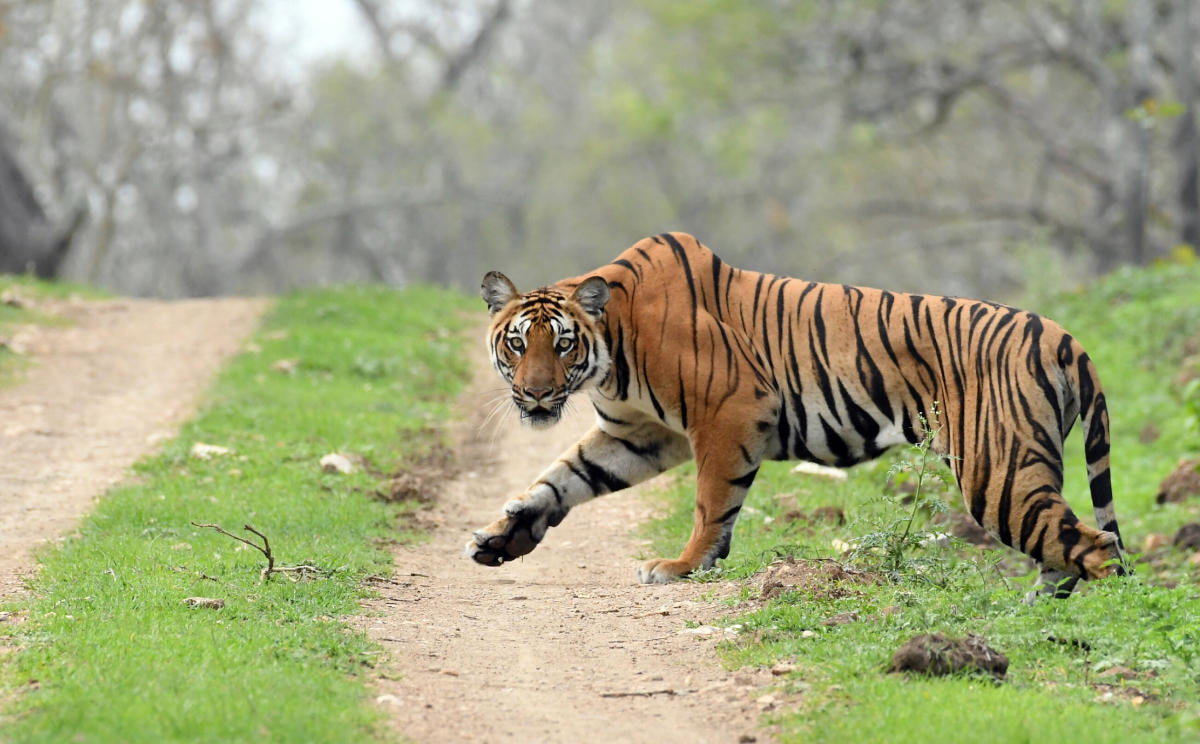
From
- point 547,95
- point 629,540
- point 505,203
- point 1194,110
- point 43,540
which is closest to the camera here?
point 43,540

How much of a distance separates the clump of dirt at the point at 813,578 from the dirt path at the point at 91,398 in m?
3.55

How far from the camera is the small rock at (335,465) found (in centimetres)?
954

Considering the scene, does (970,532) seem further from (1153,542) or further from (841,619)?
(841,619)

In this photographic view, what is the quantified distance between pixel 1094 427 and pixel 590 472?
2.55m

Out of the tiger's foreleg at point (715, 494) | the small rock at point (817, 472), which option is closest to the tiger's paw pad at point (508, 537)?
the tiger's foreleg at point (715, 494)

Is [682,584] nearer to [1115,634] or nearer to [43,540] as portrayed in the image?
[1115,634]

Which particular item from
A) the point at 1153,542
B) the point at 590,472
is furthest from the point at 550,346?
the point at 1153,542

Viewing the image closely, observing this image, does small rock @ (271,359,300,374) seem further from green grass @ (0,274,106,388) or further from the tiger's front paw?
the tiger's front paw

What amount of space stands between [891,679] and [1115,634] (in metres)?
1.07

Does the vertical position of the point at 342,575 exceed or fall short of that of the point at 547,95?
it falls short

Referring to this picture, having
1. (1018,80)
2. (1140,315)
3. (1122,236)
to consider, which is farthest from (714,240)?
(1140,315)

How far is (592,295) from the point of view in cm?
695

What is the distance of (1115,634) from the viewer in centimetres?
551

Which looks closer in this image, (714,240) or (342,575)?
(342,575)
